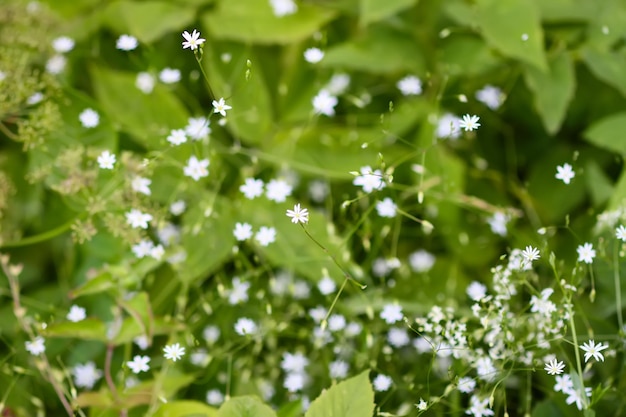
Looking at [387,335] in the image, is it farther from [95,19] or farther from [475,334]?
[95,19]

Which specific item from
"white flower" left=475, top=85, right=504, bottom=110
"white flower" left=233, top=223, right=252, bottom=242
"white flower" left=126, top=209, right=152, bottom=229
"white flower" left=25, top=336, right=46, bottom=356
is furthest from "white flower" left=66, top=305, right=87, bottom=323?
"white flower" left=475, top=85, right=504, bottom=110

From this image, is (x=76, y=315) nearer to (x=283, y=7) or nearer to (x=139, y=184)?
(x=139, y=184)

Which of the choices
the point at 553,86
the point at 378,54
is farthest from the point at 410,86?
the point at 553,86

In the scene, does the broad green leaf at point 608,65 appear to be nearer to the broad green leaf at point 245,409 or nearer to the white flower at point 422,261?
the white flower at point 422,261

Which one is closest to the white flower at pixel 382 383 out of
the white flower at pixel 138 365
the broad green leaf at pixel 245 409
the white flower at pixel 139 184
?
the broad green leaf at pixel 245 409

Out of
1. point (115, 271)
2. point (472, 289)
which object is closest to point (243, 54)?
point (115, 271)
